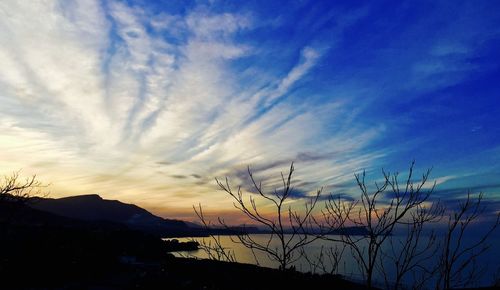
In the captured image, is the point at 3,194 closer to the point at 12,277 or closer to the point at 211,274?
the point at 12,277

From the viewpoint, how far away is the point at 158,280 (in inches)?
771

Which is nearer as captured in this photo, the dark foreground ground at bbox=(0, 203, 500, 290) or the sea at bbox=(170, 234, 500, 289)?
the sea at bbox=(170, 234, 500, 289)

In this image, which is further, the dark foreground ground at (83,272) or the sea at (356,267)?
the dark foreground ground at (83,272)

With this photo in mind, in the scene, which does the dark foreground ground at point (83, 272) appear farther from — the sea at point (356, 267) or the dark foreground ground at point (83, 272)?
the sea at point (356, 267)

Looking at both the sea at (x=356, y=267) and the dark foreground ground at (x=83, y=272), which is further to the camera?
the dark foreground ground at (x=83, y=272)

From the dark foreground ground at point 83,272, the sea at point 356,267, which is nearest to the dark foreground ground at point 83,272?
the dark foreground ground at point 83,272

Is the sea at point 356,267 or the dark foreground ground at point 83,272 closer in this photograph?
the sea at point 356,267

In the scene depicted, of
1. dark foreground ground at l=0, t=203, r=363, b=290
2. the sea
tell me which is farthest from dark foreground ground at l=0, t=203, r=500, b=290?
the sea

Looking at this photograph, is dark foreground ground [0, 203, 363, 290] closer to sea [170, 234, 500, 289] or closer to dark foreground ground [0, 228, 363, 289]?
dark foreground ground [0, 228, 363, 289]

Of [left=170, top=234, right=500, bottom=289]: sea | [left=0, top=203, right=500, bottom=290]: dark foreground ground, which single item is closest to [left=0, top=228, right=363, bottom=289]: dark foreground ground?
[left=0, top=203, right=500, bottom=290]: dark foreground ground

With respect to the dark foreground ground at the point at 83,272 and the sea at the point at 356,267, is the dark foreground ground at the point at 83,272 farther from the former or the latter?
the sea at the point at 356,267

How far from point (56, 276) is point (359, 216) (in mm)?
22674

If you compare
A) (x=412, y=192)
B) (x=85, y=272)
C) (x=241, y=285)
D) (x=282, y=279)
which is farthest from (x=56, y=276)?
(x=412, y=192)

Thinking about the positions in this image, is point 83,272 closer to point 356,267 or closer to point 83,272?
point 83,272
